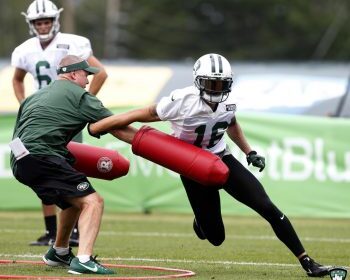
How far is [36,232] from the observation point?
11750mm

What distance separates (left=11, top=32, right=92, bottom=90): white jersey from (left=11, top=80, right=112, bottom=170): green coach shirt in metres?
2.36

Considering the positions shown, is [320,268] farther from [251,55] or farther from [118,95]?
[251,55]

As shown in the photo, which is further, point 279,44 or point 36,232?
point 279,44

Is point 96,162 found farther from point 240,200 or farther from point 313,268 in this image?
point 313,268

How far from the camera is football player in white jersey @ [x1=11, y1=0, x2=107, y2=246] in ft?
34.5

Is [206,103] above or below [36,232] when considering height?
above

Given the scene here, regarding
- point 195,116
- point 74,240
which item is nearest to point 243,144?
point 195,116

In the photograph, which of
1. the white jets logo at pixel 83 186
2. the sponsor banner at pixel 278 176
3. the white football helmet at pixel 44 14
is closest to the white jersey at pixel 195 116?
the white jets logo at pixel 83 186

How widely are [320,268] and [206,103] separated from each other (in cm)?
147

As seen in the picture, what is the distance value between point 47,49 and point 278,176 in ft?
14.3

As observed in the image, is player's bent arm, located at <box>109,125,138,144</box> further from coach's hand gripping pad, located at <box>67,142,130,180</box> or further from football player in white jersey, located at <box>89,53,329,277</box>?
coach's hand gripping pad, located at <box>67,142,130,180</box>

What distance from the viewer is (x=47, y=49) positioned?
10.6m

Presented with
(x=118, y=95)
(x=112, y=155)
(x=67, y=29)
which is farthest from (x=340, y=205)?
(x=67, y=29)

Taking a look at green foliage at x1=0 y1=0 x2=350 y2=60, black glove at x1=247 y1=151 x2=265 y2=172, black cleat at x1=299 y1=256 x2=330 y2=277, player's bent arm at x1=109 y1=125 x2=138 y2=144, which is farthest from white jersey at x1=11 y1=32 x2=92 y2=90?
green foliage at x1=0 y1=0 x2=350 y2=60
